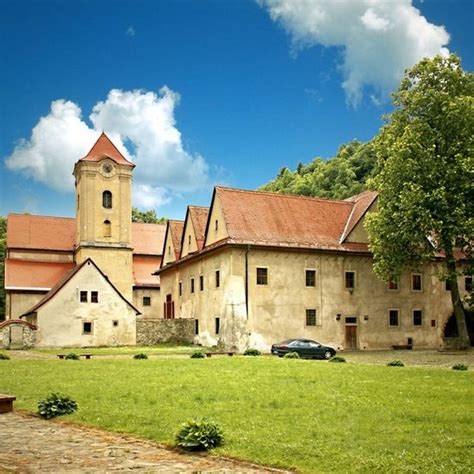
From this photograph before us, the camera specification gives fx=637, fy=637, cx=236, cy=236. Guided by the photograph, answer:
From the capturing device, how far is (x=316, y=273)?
1738 inches

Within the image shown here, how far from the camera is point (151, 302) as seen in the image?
6531 cm

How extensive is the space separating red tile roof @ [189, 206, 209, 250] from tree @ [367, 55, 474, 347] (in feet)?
44.7

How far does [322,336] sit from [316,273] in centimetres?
433

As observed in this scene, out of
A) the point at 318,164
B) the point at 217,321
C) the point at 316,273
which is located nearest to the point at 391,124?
the point at 316,273

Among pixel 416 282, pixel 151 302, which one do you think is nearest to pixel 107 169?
pixel 151 302

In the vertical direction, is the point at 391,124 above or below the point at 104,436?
above

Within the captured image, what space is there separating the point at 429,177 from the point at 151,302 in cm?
3559

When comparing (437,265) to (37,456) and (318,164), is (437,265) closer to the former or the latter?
(37,456)

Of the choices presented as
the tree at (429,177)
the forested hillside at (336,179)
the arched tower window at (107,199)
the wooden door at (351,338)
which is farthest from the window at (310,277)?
the forested hillside at (336,179)

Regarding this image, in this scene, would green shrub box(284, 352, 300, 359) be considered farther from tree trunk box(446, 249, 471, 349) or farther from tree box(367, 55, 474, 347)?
tree trunk box(446, 249, 471, 349)

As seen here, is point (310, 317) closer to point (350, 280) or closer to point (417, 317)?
point (350, 280)

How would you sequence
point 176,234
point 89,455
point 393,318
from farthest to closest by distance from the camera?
point 176,234 → point 393,318 → point 89,455

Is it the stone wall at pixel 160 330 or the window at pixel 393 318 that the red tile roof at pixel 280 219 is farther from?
the stone wall at pixel 160 330

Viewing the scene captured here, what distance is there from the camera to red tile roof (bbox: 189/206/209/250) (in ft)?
159
